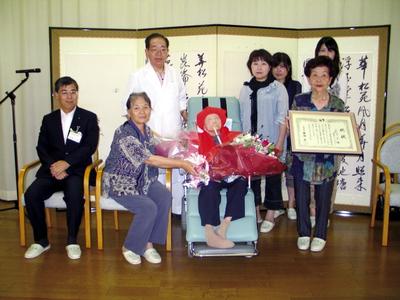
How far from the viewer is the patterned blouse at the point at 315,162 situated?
337 cm

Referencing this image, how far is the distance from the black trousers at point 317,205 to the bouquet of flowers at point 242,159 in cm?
37

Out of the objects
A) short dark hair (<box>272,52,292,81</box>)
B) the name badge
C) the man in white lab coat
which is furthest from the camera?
short dark hair (<box>272,52,292,81</box>)

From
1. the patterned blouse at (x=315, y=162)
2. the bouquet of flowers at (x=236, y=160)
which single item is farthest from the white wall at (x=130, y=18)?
the bouquet of flowers at (x=236, y=160)

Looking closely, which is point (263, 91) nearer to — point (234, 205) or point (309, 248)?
point (234, 205)

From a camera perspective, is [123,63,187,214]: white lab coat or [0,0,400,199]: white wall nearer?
[123,63,187,214]: white lab coat

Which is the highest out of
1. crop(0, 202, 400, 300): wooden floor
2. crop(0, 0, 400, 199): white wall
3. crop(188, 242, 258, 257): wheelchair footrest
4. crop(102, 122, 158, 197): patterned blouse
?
crop(0, 0, 400, 199): white wall

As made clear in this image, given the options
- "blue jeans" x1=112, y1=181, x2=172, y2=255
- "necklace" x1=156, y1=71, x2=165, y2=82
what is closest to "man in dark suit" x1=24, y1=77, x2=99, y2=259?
"blue jeans" x1=112, y1=181, x2=172, y2=255

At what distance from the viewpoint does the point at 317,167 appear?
3373mm

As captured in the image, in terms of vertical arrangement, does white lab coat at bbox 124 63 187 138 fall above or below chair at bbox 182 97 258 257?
above

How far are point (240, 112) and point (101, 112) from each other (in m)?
1.53

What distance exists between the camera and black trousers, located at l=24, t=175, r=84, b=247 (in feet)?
11.0

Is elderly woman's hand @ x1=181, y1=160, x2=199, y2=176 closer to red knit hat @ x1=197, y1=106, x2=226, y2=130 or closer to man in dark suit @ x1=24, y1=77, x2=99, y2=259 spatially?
red knit hat @ x1=197, y1=106, x2=226, y2=130

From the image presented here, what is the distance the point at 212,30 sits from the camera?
4.22m

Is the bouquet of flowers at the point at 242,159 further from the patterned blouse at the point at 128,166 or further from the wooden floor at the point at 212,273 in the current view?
the wooden floor at the point at 212,273
